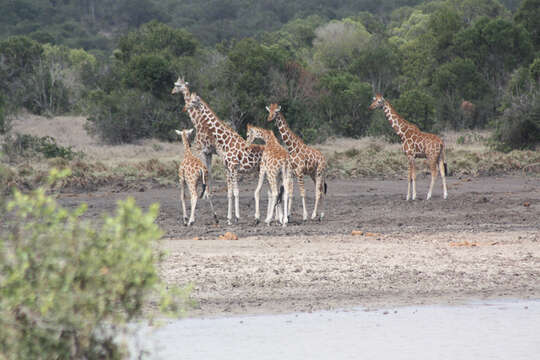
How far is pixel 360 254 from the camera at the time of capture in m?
11.8

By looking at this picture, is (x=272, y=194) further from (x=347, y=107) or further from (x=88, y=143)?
(x=347, y=107)

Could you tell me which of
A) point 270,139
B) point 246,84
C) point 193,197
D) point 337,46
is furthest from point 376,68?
point 193,197

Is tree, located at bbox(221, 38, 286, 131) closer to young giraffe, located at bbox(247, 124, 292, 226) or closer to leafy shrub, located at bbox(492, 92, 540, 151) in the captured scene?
leafy shrub, located at bbox(492, 92, 540, 151)

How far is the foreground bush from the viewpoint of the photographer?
16.1ft

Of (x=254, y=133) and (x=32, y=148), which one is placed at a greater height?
(x=254, y=133)

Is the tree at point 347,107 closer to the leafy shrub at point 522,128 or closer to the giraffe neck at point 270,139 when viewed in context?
the leafy shrub at point 522,128

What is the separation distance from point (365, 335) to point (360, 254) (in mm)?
2908

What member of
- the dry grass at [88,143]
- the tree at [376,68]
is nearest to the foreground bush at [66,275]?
the dry grass at [88,143]

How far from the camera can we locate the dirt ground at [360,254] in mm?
10172

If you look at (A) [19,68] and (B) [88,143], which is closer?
(B) [88,143]

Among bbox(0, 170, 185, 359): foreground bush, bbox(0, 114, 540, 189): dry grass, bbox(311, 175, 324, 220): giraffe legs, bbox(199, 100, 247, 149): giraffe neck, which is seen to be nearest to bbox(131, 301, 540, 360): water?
bbox(0, 170, 185, 359): foreground bush

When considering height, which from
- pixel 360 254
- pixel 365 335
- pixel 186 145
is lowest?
pixel 365 335

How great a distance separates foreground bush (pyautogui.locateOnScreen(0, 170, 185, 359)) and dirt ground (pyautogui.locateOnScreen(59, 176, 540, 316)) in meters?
4.42

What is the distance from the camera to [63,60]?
5009 centimetres
